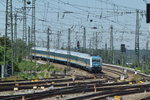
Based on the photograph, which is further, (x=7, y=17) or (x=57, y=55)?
(x=57, y=55)

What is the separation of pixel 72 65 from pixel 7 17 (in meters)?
31.9

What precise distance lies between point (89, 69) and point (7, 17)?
857 inches

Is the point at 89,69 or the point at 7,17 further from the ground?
the point at 7,17

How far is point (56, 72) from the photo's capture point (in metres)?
45.5

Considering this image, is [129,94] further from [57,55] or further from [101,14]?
[57,55]

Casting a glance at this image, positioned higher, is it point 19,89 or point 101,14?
point 101,14

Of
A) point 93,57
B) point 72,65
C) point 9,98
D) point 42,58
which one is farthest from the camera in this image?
point 42,58

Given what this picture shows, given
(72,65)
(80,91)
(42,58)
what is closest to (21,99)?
(80,91)

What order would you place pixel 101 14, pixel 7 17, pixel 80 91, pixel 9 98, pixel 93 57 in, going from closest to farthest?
1. pixel 9 98
2. pixel 80 91
3. pixel 7 17
4. pixel 101 14
5. pixel 93 57

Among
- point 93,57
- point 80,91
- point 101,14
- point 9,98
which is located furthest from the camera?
point 93,57

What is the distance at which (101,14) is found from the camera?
36.7 m

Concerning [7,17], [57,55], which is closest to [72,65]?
Result: [57,55]

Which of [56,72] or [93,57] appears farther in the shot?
[93,57]

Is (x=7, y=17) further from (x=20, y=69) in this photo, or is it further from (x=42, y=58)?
(x=42, y=58)
